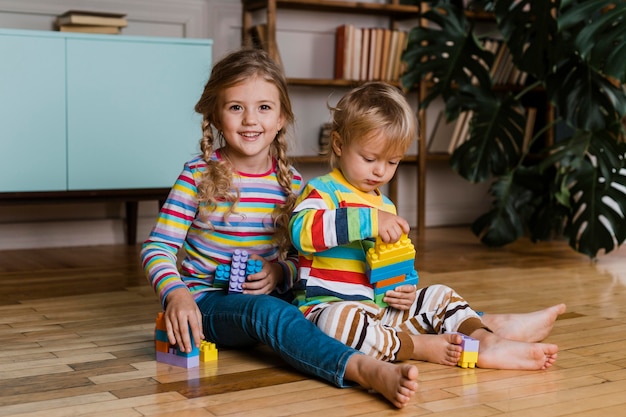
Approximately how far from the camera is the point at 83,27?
145 inches

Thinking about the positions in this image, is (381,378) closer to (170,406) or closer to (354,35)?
(170,406)

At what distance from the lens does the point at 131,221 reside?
408 cm

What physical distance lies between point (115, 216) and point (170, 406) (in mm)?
2714

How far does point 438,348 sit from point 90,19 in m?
2.35

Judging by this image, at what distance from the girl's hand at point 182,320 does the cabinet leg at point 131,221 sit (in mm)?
2287

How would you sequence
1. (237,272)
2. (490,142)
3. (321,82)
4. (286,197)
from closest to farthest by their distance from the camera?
(237,272), (286,197), (490,142), (321,82)

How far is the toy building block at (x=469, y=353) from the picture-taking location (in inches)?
73.5

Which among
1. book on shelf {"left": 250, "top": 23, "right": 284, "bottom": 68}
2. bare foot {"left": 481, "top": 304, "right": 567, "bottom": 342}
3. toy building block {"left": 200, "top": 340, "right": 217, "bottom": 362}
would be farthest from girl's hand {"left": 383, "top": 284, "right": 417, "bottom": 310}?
book on shelf {"left": 250, "top": 23, "right": 284, "bottom": 68}

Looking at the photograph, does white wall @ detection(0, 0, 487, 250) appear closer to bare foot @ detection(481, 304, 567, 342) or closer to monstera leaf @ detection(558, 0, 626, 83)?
monstera leaf @ detection(558, 0, 626, 83)

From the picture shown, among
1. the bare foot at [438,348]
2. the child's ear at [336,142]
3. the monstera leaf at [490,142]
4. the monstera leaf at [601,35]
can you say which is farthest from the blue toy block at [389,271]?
the monstera leaf at [490,142]

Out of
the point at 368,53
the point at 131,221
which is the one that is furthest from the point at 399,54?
the point at 131,221

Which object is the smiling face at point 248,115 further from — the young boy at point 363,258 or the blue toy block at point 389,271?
the blue toy block at point 389,271

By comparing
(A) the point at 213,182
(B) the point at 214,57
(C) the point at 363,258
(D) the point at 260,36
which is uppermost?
(D) the point at 260,36

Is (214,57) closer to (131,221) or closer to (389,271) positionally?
(131,221)
